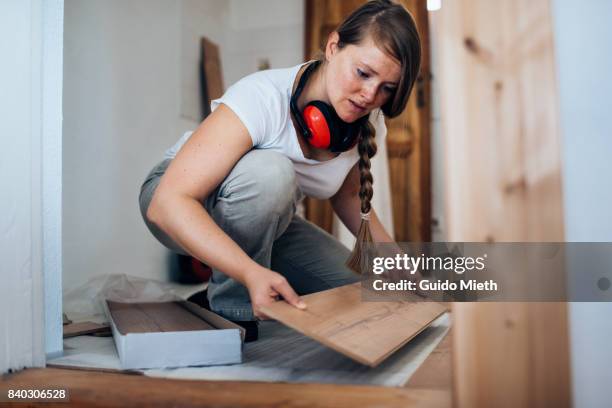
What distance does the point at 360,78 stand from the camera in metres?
1.20

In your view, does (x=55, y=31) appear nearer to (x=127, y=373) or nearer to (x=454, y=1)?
(x=127, y=373)

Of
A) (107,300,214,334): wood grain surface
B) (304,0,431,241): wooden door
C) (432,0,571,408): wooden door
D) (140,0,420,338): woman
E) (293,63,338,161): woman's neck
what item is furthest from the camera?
(304,0,431,241): wooden door

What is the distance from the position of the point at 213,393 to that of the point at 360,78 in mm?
765

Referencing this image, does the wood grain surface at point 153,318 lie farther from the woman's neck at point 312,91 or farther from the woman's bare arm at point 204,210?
the woman's neck at point 312,91

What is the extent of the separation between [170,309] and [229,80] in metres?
2.37

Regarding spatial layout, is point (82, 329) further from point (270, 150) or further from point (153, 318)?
point (270, 150)

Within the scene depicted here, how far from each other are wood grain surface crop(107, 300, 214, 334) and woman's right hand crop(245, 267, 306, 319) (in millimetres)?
256

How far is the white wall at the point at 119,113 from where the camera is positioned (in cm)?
201

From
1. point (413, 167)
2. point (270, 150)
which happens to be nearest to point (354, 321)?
point (270, 150)

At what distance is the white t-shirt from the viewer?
3.86ft

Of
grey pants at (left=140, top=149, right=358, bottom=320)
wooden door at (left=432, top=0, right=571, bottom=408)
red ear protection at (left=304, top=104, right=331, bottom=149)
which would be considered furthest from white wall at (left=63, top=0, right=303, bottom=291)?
wooden door at (left=432, top=0, right=571, bottom=408)

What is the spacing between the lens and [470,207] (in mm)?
668

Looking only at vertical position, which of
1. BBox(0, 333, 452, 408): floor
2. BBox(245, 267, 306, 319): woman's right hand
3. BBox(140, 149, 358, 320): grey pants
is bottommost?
BBox(0, 333, 452, 408): floor

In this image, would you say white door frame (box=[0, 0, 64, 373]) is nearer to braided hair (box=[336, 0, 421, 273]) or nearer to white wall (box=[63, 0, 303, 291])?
braided hair (box=[336, 0, 421, 273])
